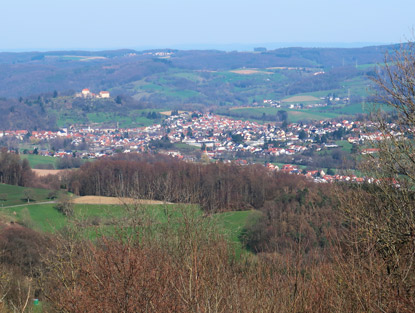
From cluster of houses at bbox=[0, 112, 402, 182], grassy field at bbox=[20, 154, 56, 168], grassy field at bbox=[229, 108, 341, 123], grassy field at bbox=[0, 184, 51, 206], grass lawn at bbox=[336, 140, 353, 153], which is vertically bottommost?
cluster of houses at bbox=[0, 112, 402, 182]

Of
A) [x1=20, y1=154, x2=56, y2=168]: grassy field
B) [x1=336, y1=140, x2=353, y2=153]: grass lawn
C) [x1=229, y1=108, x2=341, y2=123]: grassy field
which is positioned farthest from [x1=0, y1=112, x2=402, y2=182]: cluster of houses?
[x1=20, y1=154, x2=56, y2=168]: grassy field

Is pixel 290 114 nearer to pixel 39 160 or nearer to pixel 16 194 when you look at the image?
pixel 39 160

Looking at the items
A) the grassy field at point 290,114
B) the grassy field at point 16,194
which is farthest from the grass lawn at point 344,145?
the grassy field at point 16,194

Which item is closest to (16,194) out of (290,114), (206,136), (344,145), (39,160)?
(39,160)

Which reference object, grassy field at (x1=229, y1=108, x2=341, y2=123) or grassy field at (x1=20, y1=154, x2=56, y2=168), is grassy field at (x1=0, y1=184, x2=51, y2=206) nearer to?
grassy field at (x1=20, y1=154, x2=56, y2=168)

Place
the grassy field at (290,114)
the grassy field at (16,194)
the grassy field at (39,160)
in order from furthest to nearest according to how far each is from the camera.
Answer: the grassy field at (290,114) → the grassy field at (39,160) → the grassy field at (16,194)

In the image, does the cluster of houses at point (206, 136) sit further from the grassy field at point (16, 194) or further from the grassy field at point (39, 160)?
the grassy field at point (16, 194)

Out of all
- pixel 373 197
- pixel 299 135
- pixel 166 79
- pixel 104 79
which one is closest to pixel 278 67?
pixel 166 79

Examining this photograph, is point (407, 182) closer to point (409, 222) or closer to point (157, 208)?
point (409, 222)

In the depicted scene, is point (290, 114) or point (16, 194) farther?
point (290, 114)
